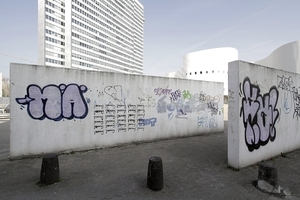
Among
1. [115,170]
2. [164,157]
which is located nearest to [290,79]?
[164,157]

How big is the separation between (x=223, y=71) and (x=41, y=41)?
69.7m

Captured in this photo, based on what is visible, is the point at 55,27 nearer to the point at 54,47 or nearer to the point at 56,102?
the point at 54,47

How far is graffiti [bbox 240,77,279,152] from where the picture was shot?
4.37 metres

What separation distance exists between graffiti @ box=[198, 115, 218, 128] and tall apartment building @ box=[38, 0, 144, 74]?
67.7 metres

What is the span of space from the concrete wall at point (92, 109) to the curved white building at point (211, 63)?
56.4m

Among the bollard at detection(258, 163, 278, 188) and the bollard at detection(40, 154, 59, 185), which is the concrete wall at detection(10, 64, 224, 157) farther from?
the bollard at detection(258, 163, 278, 188)

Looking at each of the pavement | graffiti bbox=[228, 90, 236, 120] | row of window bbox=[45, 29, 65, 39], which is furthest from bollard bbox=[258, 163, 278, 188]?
row of window bbox=[45, 29, 65, 39]

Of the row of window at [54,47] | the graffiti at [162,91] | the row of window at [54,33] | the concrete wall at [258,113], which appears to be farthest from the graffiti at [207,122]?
the row of window at [54,33]

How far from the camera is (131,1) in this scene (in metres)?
108

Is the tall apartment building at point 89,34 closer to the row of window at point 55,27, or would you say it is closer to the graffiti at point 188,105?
the row of window at point 55,27

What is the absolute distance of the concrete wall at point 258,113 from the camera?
4246 millimetres

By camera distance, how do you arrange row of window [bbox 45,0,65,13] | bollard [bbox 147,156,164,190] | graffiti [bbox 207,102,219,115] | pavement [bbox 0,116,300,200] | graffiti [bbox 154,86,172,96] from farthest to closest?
row of window [bbox 45,0,65,13]
graffiti [bbox 207,102,219,115]
graffiti [bbox 154,86,172,96]
bollard [bbox 147,156,164,190]
pavement [bbox 0,116,300,200]

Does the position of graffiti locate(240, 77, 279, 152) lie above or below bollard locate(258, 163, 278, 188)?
above

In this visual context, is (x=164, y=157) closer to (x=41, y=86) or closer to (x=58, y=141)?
(x=58, y=141)
